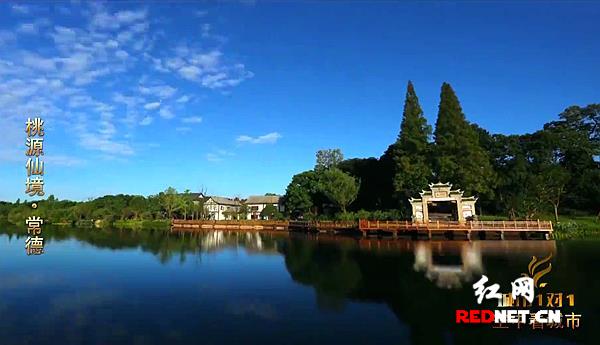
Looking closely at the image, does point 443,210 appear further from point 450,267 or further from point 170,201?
point 170,201

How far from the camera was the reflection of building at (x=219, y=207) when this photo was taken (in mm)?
82706

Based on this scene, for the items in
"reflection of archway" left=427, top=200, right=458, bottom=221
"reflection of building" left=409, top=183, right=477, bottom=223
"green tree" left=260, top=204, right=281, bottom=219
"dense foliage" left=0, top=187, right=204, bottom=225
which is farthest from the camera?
"dense foliage" left=0, top=187, right=204, bottom=225

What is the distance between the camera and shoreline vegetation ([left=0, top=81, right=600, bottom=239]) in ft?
128

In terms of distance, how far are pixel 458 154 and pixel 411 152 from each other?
17.1 feet

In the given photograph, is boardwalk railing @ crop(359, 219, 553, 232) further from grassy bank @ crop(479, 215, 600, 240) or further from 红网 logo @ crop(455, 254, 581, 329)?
红网 logo @ crop(455, 254, 581, 329)

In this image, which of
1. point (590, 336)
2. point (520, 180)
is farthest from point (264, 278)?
point (520, 180)

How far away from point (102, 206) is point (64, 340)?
74140mm

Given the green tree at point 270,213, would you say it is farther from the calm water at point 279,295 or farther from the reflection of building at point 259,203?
the calm water at point 279,295

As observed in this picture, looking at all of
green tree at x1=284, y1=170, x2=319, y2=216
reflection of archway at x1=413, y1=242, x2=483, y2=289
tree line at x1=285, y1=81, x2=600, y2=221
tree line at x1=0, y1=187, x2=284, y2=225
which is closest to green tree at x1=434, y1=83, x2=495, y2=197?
tree line at x1=285, y1=81, x2=600, y2=221

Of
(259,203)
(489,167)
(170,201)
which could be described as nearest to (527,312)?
(489,167)

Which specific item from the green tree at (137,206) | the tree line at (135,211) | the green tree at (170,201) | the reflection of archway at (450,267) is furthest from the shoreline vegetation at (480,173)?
the green tree at (137,206)

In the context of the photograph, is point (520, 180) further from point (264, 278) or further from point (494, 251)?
point (264, 278)

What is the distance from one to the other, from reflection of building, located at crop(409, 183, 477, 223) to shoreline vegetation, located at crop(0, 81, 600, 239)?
186 cm

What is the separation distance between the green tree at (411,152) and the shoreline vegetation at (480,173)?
11 cm
